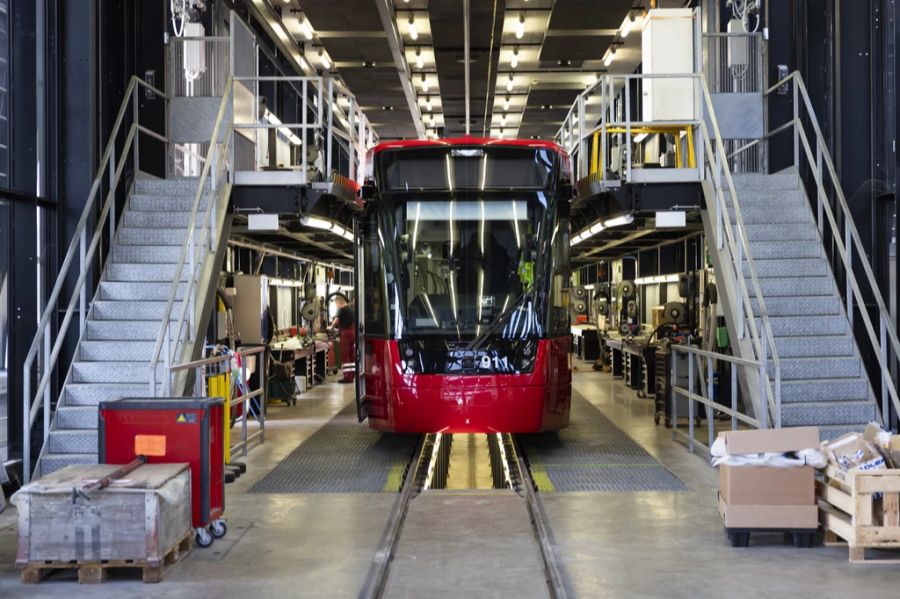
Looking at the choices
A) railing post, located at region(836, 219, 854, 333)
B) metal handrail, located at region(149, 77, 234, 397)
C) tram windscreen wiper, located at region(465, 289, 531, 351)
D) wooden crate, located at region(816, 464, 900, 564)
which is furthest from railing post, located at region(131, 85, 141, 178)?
wooden crate, located at region(816, 464, 900, 564)

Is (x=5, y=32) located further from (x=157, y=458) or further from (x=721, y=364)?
(x=721, y=364)

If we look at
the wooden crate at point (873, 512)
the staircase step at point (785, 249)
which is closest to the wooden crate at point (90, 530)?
the wooden crate at point (873, 512)

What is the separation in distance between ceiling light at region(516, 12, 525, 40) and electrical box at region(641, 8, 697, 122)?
7.06m

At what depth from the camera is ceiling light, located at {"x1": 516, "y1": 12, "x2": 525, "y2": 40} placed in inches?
775

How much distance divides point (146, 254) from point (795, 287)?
6.76 meters

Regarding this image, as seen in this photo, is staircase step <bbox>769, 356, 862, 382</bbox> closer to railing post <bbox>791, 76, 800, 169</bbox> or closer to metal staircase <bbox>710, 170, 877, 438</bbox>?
metal staircase <bbox>710, 170, 877, 438</bbox>

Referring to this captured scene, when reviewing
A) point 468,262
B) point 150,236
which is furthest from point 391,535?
point 150,236

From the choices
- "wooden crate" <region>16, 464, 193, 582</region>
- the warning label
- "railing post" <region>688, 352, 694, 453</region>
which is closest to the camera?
"wooden crate" <region>16, 464, 193, 582</region>

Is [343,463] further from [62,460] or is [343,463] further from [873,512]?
[873,512]

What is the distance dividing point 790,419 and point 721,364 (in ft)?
17.2

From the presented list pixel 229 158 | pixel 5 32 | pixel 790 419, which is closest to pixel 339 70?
pixel 229 158

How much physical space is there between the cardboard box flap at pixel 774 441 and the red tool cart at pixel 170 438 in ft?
11.8

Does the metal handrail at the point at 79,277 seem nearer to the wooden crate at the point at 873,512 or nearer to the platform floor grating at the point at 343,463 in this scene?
the platform floor grating at the point at 343,463

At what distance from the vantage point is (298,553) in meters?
6.54
